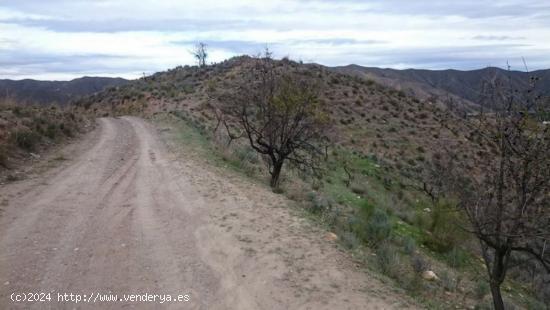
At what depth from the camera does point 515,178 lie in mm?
7254

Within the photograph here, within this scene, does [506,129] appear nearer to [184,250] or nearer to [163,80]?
[184,250]

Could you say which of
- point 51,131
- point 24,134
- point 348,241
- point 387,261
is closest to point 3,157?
point 24,134

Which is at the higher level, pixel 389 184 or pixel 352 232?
pixel 352 232

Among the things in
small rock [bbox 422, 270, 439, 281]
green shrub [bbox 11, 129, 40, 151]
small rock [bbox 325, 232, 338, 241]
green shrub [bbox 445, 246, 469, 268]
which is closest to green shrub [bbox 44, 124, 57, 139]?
green shrub [bbox 11, 129, 40, 151]

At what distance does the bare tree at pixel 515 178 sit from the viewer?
7.06 meters

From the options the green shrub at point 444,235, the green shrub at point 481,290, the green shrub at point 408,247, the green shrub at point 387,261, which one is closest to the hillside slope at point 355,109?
the green shrub at point 444,235

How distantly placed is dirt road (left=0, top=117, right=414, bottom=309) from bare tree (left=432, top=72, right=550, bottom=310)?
2395 millimetres

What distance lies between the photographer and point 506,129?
734 cm

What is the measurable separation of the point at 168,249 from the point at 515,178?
5385 millimetres

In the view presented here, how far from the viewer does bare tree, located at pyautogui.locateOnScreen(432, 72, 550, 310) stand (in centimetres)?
706

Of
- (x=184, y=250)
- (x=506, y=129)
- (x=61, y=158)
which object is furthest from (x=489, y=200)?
(x=61, y=158)

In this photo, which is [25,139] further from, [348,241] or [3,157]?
[348,241]

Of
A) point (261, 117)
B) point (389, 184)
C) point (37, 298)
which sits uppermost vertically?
point (261, 117)

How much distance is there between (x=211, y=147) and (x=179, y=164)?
14.0 ft
